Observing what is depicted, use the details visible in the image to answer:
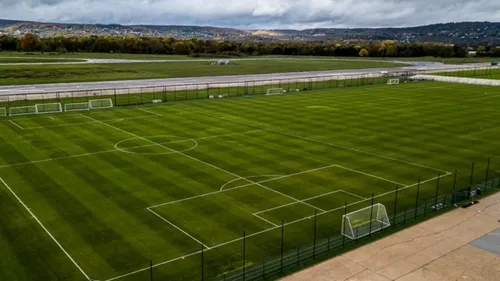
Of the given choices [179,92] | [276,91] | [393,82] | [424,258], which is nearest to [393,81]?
[393,82]

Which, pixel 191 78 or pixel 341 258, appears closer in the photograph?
pixel 341 258

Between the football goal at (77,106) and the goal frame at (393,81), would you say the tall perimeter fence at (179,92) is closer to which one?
the goal frame at (393,81)

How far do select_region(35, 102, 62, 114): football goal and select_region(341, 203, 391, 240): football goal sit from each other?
48.7 meters

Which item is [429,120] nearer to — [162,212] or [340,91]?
[340,91]

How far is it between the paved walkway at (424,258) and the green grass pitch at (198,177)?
3.16m

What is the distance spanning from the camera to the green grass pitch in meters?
24.2

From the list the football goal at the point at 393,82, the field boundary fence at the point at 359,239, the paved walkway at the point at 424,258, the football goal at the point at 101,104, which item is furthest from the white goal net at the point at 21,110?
the football goal at the point at 393,82

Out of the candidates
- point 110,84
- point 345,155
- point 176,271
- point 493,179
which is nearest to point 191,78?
point 110,84

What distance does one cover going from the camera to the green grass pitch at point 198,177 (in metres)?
24.2

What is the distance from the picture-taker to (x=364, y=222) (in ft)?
88.0

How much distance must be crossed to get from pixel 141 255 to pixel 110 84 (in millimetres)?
76564

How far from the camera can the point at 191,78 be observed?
10856cm

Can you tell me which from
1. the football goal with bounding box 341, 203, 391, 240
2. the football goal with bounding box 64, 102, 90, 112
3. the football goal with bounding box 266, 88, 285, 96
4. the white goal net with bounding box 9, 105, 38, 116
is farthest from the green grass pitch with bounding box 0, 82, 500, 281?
the football goal with bounding box 266, 88, 285, 96

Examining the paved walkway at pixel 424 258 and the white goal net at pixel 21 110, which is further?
the white goal net at pixel 21 110
